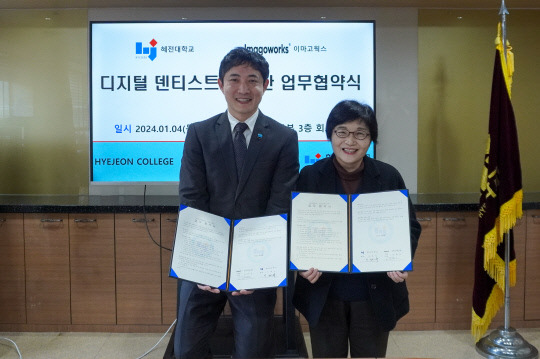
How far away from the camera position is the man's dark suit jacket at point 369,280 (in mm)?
1729

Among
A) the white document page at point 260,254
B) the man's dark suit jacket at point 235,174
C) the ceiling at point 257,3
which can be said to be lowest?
the white document page at point 260,254

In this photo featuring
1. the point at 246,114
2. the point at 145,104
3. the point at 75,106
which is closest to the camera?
the point at 246,114

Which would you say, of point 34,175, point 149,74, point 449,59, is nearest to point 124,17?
point 149,74

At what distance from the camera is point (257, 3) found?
360 centimetres

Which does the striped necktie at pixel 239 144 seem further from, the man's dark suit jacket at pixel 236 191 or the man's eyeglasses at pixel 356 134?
the man's eyeglasses at pixel 356 134

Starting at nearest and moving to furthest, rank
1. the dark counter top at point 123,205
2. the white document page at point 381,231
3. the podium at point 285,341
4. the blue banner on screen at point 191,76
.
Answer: the white document page at point 381,231 → the podium at point 285,341 → the dark counter top at point 123,205 → the blue banner on screen at point 191,76

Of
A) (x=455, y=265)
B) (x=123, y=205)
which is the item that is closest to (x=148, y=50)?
(x=123, y=205)

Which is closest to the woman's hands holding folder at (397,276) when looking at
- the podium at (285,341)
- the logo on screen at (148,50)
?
the podium at (285,341)

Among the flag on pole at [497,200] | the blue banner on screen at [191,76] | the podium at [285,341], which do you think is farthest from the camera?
the blue banner on screen at [191,76]

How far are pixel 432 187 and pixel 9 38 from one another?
3.60 meters

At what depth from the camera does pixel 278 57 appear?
3496mm

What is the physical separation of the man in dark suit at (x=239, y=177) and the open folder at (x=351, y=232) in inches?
7.5

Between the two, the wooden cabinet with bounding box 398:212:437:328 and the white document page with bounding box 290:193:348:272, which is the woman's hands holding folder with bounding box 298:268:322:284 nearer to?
the white document page with bounding box 290:193:348:272

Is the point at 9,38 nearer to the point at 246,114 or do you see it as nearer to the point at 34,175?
the point at 34,175
